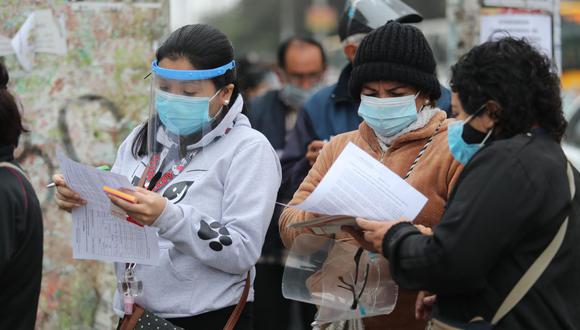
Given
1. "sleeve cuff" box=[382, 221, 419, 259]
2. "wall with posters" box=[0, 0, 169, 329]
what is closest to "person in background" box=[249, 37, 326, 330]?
"wall with posters" box=[0, 0, 169, 329]

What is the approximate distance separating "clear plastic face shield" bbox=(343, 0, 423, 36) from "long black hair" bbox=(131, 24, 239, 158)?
1.58 m

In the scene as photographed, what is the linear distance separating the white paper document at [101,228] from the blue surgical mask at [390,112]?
3.13ft

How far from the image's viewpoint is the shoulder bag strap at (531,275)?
9.20ft

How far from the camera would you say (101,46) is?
5.39 metres

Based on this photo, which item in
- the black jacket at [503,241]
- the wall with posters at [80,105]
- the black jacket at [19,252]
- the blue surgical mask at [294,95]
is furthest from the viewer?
the blue surgical mask at [294,95]

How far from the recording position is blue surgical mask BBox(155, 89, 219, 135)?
3.53 m

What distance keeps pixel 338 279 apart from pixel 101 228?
3.00ft

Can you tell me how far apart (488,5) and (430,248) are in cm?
374

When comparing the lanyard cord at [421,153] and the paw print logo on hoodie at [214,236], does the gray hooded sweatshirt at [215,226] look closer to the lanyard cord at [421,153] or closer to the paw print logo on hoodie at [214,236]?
the paw print logo on hoodie at [214,236]

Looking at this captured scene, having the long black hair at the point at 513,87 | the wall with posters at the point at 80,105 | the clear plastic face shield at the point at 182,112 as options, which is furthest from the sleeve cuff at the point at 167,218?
the wall with posters at the point at 80,105

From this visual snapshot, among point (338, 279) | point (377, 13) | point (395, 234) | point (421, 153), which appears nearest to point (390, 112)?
point (421, 153)

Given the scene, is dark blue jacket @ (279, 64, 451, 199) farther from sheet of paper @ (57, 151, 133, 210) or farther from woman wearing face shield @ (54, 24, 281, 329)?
sheet of paper @ (57, 151, 133, 210)

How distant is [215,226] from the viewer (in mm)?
3348

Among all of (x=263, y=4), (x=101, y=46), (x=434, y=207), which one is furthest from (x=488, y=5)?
(x=263, y=4)
